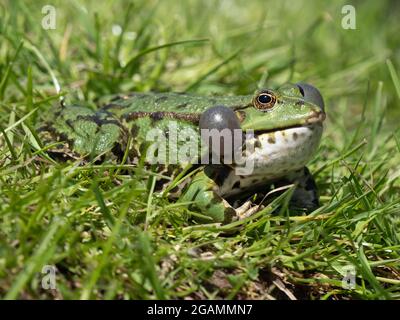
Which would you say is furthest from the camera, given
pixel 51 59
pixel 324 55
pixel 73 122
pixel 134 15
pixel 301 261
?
pixel 324 55

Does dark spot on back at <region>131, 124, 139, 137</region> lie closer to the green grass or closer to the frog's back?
the frog's back

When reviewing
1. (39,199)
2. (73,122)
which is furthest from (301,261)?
(73,122)

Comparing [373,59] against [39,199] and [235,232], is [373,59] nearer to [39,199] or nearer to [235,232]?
[235,232]

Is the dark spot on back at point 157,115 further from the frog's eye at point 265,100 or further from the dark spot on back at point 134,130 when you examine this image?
the frog's eye at point 265,100

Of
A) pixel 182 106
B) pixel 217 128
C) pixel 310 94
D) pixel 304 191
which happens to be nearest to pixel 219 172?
pixel 217 128

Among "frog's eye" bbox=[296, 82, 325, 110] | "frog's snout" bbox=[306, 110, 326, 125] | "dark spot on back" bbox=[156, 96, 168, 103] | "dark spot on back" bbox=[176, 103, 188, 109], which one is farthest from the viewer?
"dark spot on back" bbox=[156, 96, 168, 103]

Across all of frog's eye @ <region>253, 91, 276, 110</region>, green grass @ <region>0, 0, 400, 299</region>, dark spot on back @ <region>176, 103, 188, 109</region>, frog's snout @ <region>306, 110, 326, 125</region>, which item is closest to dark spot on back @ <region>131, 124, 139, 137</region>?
dark spot on back @ <region>176, 103, 188, 109</region>
